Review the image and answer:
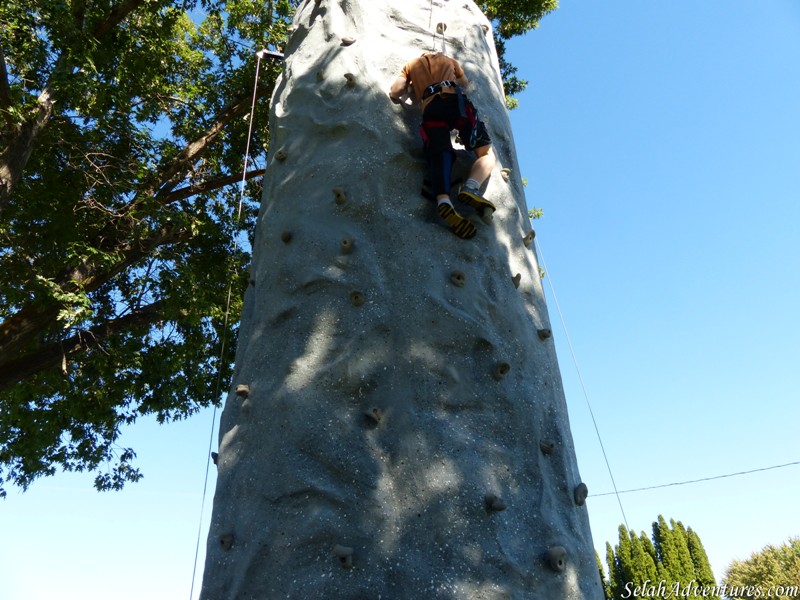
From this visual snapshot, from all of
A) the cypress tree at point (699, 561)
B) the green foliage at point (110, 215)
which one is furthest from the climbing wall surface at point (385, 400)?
the cypress tree at point (699, 561)

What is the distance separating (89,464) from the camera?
9.45 metres

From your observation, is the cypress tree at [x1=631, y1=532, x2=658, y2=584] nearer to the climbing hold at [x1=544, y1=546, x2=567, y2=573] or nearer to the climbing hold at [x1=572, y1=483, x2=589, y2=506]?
the climbing hold at [x1=572, y1=483, x2=589, y2=506]

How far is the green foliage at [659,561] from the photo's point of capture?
2161 centimetres

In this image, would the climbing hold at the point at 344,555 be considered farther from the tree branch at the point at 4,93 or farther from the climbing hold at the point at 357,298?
the tree branch at the point at 4,93

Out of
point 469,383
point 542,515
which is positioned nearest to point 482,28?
point 469,383

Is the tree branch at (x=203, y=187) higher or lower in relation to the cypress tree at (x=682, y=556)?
higher

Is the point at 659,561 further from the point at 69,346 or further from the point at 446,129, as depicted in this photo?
the point at 446,129

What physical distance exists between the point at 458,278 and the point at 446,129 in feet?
3.02

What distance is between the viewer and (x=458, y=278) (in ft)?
8.57

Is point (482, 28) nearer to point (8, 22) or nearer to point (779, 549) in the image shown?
point (8, 22)

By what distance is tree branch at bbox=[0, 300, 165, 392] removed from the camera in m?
7.77

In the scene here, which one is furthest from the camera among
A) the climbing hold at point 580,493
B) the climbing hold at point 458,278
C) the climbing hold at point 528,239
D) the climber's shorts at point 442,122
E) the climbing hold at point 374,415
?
the climbing hold at point 528,239

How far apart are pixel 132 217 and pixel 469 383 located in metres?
6.58

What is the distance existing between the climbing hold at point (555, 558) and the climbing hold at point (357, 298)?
45.7 inches
